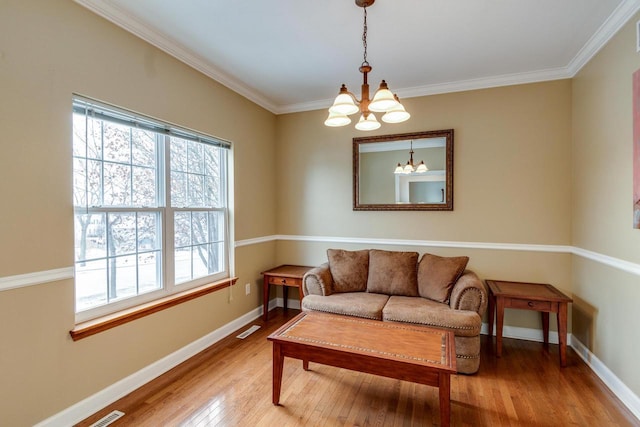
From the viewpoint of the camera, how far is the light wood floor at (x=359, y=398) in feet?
6.26

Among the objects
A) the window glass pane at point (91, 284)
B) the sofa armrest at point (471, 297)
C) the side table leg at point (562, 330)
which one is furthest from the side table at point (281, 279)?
the side table leg at point (562, 330)

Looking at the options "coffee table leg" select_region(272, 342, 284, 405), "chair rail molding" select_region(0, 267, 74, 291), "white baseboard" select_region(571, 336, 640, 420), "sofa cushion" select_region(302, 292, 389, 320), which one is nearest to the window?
"chair rail molding" select_region(0, 267, 74, 291)

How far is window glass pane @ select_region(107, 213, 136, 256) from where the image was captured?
2.17 meters

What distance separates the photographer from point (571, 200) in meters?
2.94

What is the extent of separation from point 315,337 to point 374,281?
1285 mm

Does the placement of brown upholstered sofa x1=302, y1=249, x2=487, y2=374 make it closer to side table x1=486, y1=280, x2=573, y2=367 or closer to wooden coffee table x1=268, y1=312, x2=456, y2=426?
side table x1=486, y1=280, x2=573, y2=367

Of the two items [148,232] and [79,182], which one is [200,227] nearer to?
[148,232]

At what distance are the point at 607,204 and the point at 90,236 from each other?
3.76m

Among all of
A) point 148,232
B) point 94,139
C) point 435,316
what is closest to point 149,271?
point 148,232

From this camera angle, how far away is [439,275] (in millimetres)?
2900

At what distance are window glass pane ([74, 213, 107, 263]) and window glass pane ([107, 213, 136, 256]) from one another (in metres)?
0.05

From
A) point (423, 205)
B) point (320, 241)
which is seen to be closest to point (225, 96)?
point (320, 241)

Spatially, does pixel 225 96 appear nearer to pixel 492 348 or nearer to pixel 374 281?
pixel 374 281

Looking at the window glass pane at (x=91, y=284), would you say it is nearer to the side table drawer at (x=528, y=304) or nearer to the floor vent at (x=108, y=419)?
the floor vent at (x=108, y=419)
